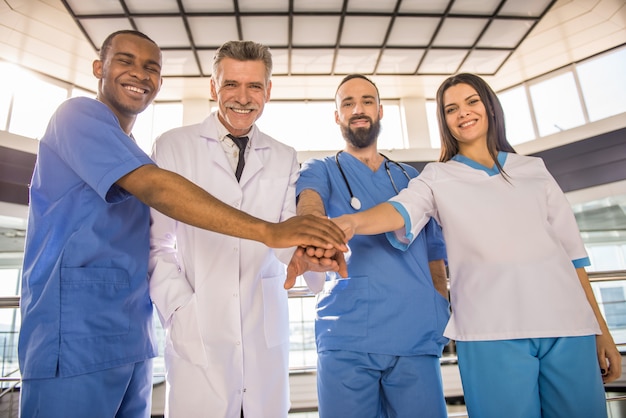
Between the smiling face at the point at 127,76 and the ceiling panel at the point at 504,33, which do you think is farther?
the ceiling panel at the point at 504,33

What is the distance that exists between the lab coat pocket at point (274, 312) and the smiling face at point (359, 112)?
673 millimetres

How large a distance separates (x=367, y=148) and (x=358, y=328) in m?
0.73

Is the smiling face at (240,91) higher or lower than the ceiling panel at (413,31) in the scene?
lower

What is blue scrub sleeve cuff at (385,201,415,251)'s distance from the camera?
1153 mm

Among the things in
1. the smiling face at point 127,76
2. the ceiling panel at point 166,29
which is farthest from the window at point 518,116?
the smiling face at point 127,76

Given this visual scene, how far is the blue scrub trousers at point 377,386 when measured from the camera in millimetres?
1130

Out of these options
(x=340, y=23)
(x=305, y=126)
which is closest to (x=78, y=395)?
(x=340, y=23)

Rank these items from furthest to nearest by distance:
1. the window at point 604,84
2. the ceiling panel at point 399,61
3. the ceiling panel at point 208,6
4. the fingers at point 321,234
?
the window at point 604,84, the ceiling panel at point 399,61, the ceiling panel at point 208,6, the fingers at point 321,234

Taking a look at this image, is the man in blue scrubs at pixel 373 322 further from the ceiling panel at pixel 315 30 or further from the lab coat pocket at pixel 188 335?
the ceiling panel at pixel 315 30

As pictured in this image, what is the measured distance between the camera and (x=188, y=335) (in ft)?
3.51

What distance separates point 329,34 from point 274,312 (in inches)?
232

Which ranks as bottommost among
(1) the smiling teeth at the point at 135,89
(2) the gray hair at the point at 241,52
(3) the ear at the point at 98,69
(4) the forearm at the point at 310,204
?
(4) the forearm at the point at 310,204

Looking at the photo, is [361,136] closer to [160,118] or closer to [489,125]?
[489,125]

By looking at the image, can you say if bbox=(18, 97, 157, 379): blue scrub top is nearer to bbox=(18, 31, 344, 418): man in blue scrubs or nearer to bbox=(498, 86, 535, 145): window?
bbox=(18, 31, 344, 418): man in blue scrubs
